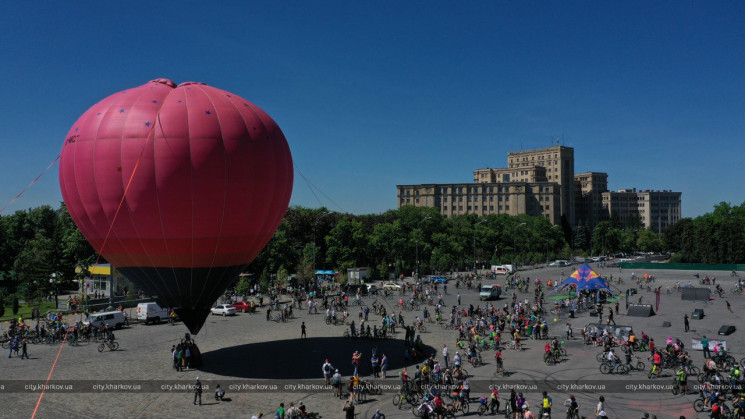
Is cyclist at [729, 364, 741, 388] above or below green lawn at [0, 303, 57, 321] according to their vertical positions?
above

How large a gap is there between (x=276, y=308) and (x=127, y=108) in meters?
30.4

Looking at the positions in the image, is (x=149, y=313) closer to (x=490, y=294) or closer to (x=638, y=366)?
(x=490, y=294)

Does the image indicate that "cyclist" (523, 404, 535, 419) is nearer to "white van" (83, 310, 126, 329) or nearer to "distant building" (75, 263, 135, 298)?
"white van" (83, 310, 126, 329)

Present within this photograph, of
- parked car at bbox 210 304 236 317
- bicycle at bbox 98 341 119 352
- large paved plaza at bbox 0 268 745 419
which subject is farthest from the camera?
parked car at bbox 210 304 236 317

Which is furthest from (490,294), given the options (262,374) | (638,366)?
(262,374)

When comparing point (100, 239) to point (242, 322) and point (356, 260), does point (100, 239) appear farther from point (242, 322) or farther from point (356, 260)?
point (356, 260)

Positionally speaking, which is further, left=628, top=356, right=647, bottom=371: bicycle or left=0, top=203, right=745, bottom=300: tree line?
left=0, top=203, right=745, bottom=300: tree line

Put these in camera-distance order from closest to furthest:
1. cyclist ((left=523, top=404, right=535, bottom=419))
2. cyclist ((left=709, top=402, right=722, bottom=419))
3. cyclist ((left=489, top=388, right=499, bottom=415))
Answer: cyclist ((left=523, top=404, right=535, bottom=419))
cyclist ((left=709, top=402, right=722, bottom=419))
cyclist ((left=489, top=388, right=499, bottom=415))

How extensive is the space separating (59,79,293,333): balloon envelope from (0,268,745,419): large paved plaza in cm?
422

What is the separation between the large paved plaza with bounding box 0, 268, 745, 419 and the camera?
808 inches

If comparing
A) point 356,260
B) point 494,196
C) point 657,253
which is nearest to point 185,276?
point 356,260

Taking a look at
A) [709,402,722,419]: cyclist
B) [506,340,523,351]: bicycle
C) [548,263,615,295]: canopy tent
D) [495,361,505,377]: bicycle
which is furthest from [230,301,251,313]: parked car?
[709,402,722,419]: cyclist

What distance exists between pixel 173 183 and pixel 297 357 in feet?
42.4

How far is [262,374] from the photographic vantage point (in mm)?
25406
